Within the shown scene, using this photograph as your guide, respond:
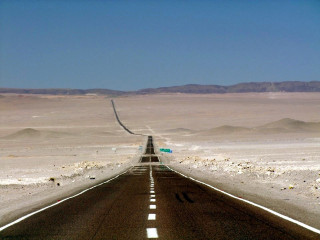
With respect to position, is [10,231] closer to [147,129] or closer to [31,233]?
[31,233]

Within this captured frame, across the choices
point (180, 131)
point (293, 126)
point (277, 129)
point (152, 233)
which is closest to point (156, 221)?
point (152, 233)

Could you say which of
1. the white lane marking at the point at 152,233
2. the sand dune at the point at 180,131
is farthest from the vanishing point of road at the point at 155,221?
the sand dune at the point at 180,131

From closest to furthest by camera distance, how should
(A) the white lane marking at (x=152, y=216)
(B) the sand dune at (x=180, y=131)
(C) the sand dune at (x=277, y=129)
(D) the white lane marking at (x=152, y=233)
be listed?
(D) the white lane marking at (x=152, y=233) → (A) the white lane marking at (x=152, y=216) → (C) the sand dune at (x=277, y=129) → (B) the sand dune at (x=180, y=131)

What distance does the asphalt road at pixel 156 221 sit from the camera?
36.2 ft

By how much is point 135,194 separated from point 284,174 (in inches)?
477

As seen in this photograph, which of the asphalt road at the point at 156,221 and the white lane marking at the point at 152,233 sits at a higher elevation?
the white lane marking at the point at 152,233

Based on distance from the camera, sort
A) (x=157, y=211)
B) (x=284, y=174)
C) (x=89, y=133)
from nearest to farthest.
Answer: (x=157, y=211) < (x=284, y=174) < (x=89, y=133)

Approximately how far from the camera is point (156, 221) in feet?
42.5

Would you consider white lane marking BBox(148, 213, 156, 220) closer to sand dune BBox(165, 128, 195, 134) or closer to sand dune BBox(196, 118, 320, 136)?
sand dune BBox(196, 118, 320, 136)

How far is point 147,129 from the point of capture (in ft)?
619

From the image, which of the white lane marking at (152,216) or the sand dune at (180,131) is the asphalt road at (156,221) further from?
the sand dune at (180,131)

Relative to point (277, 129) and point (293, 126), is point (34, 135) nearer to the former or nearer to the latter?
point (277, 129)

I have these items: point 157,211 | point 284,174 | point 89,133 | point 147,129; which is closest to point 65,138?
point 89,133

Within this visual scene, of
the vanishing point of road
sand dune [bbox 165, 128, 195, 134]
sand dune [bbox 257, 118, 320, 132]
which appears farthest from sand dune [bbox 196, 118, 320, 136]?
the vanishing point of road
